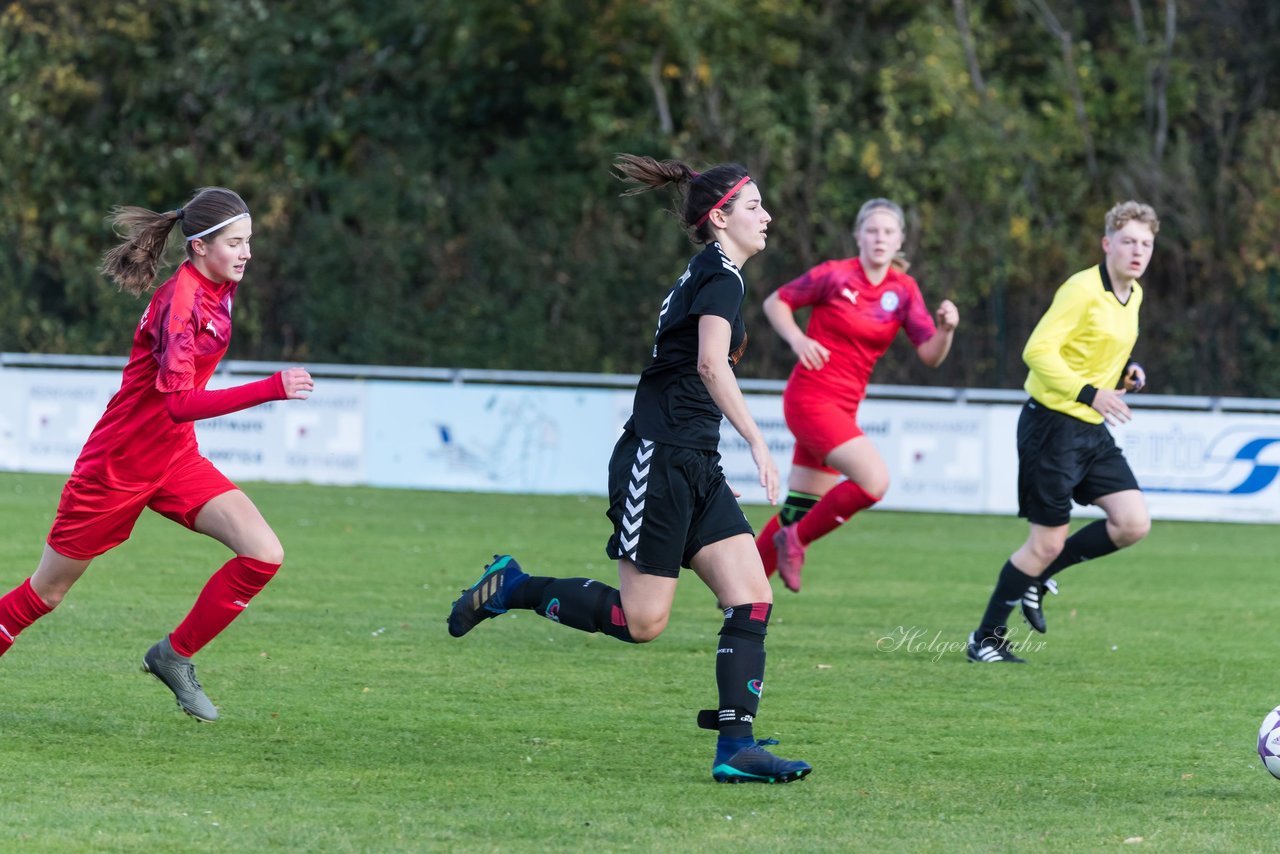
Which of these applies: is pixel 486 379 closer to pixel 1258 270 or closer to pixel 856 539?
pixel 856 539

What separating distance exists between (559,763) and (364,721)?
97 cm

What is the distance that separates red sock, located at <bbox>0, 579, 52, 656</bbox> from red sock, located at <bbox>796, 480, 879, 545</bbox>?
4.41 m

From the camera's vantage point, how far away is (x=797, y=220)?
23.2 meters

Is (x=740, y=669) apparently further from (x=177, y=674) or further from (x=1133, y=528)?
(x=1133, y=528)

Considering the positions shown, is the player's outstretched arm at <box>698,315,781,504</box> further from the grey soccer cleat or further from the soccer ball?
the grey soccer cleat

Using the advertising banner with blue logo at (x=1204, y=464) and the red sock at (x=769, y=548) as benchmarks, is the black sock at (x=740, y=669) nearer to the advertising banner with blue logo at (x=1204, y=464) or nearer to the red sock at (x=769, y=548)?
the red sock at (x=769, y=548)

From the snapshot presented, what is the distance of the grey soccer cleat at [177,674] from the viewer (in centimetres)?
618

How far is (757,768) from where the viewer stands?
5.55 meters

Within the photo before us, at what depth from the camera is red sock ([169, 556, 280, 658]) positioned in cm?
618

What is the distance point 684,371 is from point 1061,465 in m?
3.00

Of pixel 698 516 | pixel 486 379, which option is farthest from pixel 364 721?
pixel 486 379

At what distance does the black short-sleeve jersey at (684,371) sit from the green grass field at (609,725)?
3.60 ft

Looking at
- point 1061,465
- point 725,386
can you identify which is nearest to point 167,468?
point 725,386

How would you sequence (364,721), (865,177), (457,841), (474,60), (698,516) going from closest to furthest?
1. (457,841)
2. (698,516)
3. (364,721)
4. (865,177)
5. (474,60)
